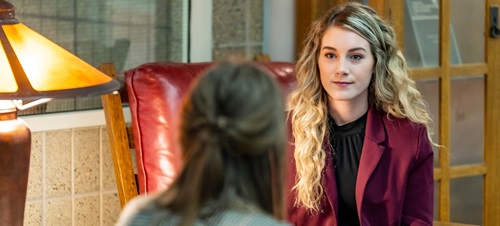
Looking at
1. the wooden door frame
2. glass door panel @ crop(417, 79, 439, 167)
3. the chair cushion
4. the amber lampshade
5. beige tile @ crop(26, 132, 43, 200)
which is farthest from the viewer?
glass door panel @ crop(417, 79, 439, 167)

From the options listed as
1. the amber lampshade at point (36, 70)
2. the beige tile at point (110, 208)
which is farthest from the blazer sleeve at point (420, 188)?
the beige tile at point (110, 208)

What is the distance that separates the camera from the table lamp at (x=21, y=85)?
2.43 meters

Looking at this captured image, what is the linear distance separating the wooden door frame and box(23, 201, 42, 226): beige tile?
1132mm

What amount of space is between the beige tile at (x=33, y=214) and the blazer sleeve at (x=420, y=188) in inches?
44.3

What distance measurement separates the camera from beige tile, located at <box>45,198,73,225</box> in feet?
10.8

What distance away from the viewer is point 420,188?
2.84m

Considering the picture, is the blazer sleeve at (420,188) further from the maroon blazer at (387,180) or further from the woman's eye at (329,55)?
the woman's eye at (329,55)

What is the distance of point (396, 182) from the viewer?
2828 mm

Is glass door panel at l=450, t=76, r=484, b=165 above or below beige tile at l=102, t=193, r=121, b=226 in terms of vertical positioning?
above

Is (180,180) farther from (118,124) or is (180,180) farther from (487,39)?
(487,39)

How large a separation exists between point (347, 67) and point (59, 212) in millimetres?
1061

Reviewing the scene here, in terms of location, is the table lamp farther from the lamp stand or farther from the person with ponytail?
the person with ponytail

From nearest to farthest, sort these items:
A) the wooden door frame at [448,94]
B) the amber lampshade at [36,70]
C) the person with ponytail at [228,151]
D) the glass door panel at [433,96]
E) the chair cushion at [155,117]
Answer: the person with ponytail at [228,151] < the amber lampshade at [36,70] < the chair cushion at [155,117] < the wooden door frame at [448,94] < the glass door panel at [433,96]

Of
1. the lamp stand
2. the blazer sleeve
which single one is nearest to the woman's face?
the blazer sleeve
